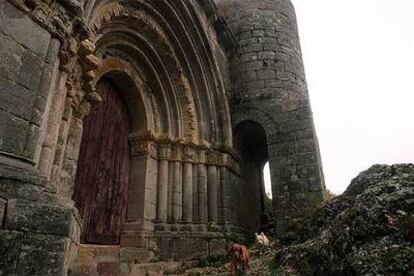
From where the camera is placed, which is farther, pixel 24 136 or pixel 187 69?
pixel 187 69

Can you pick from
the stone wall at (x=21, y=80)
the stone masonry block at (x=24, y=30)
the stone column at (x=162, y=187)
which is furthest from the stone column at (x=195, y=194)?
the stone masonry block at (x=24, y=30)

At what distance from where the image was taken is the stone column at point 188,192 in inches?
242

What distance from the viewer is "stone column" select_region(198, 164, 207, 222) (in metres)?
6.25

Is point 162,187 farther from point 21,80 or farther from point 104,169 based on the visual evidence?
point 21,80

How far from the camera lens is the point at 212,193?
660 cm

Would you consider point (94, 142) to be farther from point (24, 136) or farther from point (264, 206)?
point (264, 206)

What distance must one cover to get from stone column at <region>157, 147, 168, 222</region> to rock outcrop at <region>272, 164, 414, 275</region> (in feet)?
8.32

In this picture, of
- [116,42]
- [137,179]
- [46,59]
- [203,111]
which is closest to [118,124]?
[137,179]

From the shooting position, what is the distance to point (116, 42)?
5.71 m

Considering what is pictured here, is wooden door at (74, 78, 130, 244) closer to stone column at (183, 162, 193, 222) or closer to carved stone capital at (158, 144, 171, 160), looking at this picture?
carved stone capital at (158, 144, 171, 160)

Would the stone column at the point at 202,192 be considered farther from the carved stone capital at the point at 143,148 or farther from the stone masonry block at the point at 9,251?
the stone masonry block at the point at 9,251

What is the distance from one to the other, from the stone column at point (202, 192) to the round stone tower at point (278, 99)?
155cm

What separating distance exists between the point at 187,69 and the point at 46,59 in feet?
14.6

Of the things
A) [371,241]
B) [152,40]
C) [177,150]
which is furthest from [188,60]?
[371,241]
